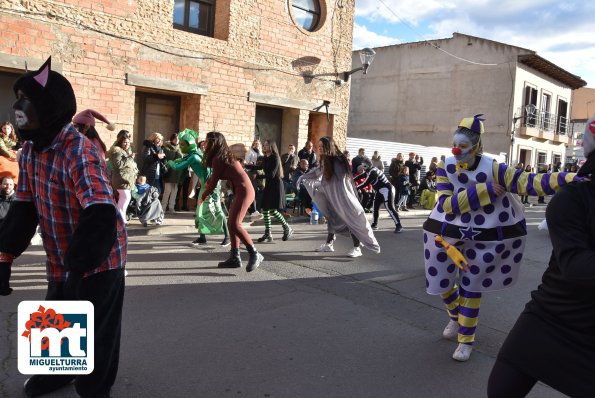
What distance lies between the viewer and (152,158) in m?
10.4

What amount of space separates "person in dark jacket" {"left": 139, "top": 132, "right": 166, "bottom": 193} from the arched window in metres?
5.62

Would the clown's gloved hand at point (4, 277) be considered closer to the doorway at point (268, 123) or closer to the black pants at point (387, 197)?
the black pants at point (387, 197)

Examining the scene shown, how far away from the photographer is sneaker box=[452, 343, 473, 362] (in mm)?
4043

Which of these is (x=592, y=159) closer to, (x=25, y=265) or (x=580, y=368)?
(x=580, y=368)

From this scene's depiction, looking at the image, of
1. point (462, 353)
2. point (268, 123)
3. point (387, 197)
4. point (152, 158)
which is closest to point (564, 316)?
point (462, 353)

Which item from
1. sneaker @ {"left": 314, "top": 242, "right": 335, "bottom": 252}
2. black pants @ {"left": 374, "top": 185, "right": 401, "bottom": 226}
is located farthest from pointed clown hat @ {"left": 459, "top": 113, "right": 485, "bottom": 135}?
black pants @ {"left": 374, "top": 185, "right": 401, "bottom": 226}

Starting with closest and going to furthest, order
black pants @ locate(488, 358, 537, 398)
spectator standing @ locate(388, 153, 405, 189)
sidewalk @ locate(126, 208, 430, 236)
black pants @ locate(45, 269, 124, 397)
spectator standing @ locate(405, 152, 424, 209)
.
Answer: black pants @ locate(488, 358, 537, 398), black pants @ locate(45, 269, 124, 397), sidewalk @ locate(126, 208, 430, 236), spectator standing @ locate(388, 153, 405, 189), spectator standing @ locate(405, 152, 424, 209)

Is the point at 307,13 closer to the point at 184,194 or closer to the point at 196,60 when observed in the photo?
the point at 196,60

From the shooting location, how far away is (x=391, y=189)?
10180 millimetres

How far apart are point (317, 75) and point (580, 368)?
42.5ft

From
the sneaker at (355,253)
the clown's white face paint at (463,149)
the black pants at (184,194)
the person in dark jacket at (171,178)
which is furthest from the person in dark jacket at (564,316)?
the black pants at (184,194)

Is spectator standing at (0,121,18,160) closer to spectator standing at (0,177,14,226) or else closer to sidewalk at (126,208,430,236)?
spectator standing at (0,177,14,226)

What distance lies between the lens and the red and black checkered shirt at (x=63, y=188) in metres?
2.65

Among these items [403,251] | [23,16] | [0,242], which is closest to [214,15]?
[23,16]
